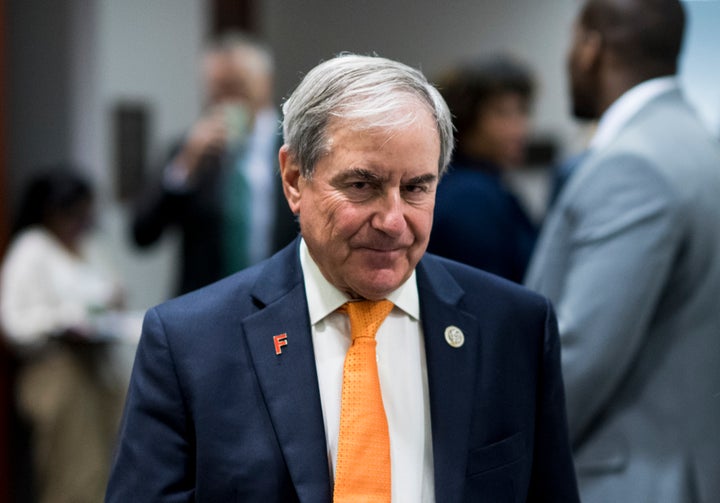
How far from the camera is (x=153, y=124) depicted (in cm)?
602

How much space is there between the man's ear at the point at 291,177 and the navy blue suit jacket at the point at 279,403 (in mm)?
121

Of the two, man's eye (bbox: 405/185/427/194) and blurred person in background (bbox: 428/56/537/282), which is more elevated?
man's eye (bbox: 405/185/427/194)

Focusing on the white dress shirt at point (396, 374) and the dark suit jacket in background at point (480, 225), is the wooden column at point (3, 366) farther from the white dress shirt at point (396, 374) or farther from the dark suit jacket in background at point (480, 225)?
the white dress shirt at point (396, 374)

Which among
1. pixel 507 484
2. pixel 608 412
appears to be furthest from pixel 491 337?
pixel 608 412

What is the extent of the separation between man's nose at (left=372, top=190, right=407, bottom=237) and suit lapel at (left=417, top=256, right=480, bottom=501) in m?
0.21

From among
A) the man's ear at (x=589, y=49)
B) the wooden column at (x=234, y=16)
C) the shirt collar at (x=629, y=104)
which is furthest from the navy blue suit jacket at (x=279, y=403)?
the wooden column at (x=234, y=16)

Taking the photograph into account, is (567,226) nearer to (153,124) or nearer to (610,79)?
(610,79)

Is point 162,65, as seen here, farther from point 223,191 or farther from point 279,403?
point 279,403

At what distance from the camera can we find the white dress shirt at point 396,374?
1.61 m

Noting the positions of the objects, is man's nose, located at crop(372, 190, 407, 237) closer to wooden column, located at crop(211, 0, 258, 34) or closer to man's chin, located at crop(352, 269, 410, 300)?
man's chin, located at crop(352, 269, 410, 300)

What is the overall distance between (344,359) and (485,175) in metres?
1.62

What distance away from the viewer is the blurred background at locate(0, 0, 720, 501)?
530 cm

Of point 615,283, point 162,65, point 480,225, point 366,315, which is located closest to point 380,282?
point 366,315

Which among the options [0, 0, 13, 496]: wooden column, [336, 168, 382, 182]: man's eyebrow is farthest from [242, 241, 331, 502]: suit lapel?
[0, 0, 13, 496]: wooden column
